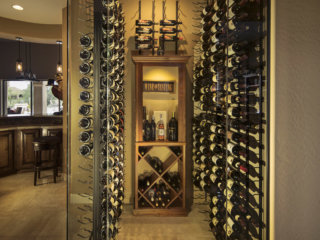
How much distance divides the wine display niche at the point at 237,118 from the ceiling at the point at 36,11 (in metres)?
1.97

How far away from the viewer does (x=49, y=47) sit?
3.50m

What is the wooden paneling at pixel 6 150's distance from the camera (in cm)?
284

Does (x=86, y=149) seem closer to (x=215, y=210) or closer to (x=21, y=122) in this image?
(x=215, y=210)

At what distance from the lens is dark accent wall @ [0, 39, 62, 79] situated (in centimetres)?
325

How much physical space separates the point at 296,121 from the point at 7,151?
3386 mm

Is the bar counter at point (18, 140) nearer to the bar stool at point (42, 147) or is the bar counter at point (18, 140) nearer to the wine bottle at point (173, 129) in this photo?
the bar stool at point (42, 147)

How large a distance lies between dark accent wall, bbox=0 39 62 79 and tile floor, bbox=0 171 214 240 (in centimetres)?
167

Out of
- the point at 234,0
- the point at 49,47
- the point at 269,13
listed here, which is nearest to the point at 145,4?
the point at 234,0

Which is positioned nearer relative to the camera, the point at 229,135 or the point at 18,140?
the point at 229,135

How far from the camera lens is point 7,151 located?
2889mm

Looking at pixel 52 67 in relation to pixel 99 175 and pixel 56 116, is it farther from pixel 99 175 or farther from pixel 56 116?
pixel 99 175

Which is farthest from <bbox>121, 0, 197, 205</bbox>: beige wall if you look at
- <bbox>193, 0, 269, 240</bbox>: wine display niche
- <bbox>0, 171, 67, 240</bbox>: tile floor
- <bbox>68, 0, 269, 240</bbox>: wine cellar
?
<bbox>0, 171, 67, 240</bbox>: tile floor

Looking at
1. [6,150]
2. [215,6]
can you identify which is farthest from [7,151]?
[215,6]

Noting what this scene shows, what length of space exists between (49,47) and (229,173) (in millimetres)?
3476
